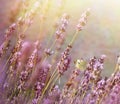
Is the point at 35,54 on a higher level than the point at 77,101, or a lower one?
higher

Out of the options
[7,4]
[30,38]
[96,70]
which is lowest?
[96,70]

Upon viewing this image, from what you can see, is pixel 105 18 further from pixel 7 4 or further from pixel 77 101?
pixel 77 101

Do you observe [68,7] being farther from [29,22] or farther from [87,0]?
[29,22]

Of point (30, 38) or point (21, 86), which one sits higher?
point (30, 38)

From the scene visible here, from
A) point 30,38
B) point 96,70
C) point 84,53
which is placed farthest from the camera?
point 84,53

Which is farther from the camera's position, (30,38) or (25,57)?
(30,38)

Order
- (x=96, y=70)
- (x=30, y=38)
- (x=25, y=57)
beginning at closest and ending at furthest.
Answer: (x=25, y=57)
(x=96, y=70)
(x=30, y=38)

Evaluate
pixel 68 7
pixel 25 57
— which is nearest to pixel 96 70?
pixel 25 57

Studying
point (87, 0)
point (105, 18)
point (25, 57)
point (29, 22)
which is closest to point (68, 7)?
point (87, 0)

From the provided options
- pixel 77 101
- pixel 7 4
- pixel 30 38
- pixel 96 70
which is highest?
pixel 7 4
